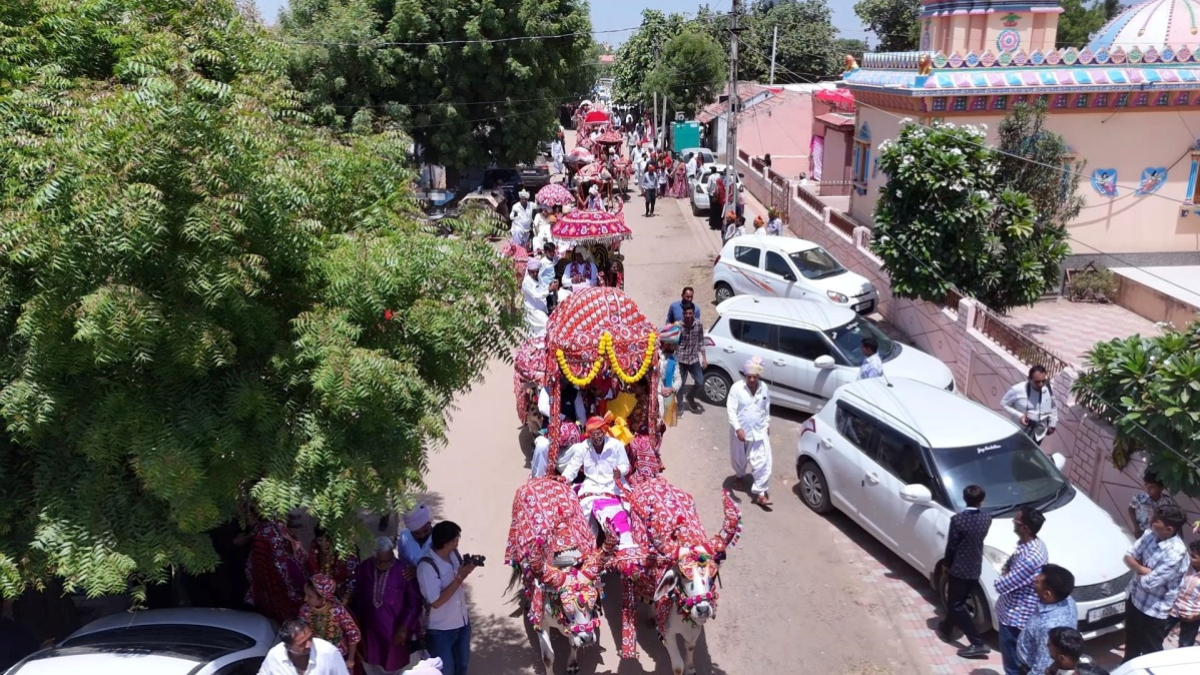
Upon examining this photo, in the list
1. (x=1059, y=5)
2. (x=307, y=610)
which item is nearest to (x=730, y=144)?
(x=1059, y=5)

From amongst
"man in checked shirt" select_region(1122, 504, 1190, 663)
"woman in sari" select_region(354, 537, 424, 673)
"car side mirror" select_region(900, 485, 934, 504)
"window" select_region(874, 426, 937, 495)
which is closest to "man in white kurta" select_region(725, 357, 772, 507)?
"window" select_region(874, 426, 937, 495)

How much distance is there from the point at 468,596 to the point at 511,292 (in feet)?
12.8

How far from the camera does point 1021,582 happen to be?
6.34 m

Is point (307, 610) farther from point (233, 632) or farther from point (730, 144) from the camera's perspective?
point (730, 144)

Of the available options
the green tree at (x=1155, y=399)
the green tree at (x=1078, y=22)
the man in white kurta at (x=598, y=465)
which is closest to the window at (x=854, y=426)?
the green tree at (x=1155, y=399)

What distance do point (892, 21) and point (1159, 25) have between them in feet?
97.4

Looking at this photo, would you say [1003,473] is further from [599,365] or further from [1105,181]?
[1105,181]

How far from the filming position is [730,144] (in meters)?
21.5

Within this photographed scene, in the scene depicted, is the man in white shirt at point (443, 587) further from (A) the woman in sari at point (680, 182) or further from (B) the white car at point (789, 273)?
(A) the woman in sari at point (680, 182)

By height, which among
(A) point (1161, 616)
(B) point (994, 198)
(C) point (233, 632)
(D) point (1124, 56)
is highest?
(D) point (1124, 56)

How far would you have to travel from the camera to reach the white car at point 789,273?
1555 centimetres

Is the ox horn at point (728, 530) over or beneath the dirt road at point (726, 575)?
over

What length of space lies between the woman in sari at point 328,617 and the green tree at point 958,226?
1075 centimetres

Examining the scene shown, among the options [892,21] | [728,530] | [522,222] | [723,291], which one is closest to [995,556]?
[728,530]
